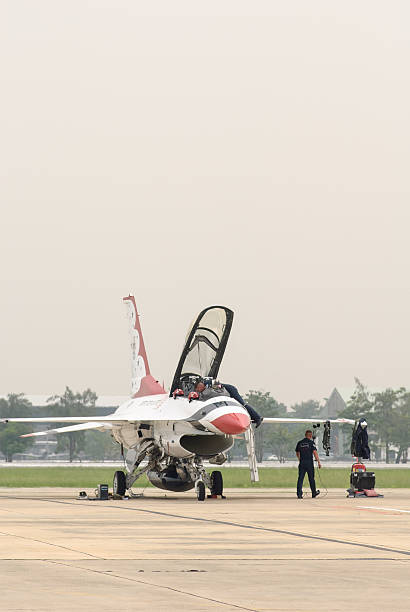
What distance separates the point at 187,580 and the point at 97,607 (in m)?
2.28

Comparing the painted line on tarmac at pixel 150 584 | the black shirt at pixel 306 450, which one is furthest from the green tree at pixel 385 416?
the painted line on tarmac at pixel 150 584

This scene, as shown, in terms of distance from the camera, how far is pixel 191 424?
32375mm

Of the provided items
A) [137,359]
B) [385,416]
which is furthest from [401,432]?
[137,359]

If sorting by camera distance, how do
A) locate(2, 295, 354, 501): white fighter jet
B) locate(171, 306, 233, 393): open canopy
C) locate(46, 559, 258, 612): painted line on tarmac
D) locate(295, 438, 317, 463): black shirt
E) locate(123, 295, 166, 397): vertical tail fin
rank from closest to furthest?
locate(46, 559, 258, 612): painted line on tarmac < locate(2, 295, 354, 501): white fighter jet < locate(171, 306, 233, 393): open canopy < locate(295, 438, 317, 463): black shirt < locate(123, 295, 166, 397): vertical tail fin

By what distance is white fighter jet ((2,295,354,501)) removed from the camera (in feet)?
104

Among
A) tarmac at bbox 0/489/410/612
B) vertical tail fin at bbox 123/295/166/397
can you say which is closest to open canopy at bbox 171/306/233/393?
vertical tail fin at bbox 123/295/166/397

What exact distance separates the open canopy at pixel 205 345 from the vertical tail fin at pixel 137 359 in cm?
656

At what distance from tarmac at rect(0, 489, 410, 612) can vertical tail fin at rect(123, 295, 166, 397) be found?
13.6 m

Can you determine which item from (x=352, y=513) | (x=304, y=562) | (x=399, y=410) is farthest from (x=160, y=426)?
(x=399, y=410)

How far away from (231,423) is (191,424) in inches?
78.7

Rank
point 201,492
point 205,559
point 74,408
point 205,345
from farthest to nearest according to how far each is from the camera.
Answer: point 74,408
point 205,345
point 201,492
point 205,559

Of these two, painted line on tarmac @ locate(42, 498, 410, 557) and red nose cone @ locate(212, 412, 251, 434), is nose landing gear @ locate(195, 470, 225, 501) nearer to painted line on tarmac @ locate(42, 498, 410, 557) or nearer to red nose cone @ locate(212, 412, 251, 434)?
red nose cone @ locate(212, 412, 251, 434)

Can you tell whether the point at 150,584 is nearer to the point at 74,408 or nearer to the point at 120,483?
the point at 120,483

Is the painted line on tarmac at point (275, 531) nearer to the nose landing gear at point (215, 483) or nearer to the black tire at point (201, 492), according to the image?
the black tire at point (201, 492)
